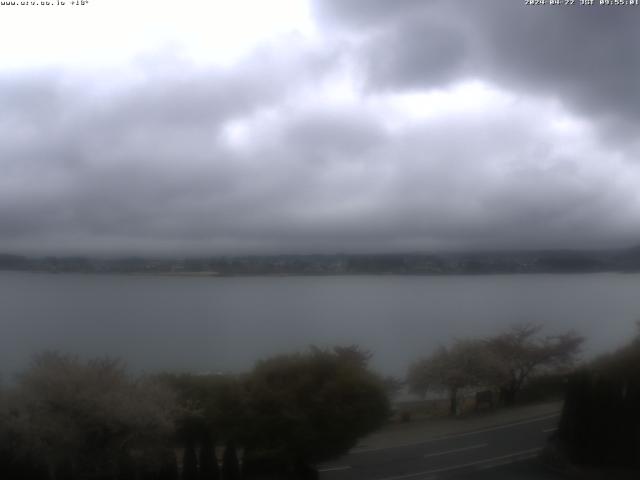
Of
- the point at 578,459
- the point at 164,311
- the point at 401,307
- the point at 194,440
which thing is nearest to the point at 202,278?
the point at 164,311

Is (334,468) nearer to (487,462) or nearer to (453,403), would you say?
(453,403)

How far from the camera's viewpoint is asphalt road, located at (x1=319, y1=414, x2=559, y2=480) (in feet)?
19.7

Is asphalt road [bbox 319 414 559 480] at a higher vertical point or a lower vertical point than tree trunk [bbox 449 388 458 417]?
lower

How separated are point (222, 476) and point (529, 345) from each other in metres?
3.16

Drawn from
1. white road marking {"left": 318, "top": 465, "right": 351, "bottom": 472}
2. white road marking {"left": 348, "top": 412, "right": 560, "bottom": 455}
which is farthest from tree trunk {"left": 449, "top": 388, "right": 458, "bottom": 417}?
white road marking {"left": 318, "top": 465, "right": 351, "bottom": 472}

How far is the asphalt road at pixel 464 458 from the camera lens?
6.02 m

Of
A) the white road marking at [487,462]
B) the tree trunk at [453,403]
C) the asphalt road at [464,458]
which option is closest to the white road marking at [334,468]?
the asphalt road at [464,458]

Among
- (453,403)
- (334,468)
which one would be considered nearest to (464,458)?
(453,403)

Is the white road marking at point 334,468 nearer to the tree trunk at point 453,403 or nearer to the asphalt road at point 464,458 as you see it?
the asphalt road at point 464,458

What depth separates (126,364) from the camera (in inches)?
232

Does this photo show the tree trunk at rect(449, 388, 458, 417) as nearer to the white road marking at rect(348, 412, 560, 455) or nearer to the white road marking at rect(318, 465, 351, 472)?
the white road marking at rect(348, 412, 560, 455)

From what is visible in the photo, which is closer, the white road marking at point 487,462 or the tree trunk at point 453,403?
the white road marking at point 487,462

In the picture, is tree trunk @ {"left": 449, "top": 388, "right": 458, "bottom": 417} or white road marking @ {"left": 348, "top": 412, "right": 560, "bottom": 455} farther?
tree trunk @ {"left": 449, "top": 388, "right": 458, "bottom": 417}

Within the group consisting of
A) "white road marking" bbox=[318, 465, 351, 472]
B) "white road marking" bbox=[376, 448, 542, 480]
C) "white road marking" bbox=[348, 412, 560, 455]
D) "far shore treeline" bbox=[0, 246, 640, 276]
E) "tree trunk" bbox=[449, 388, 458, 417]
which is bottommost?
"white road marking" bbox=[376, 448, 542, 480]
